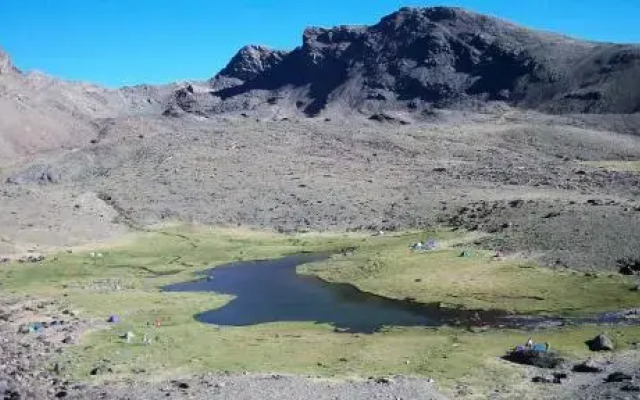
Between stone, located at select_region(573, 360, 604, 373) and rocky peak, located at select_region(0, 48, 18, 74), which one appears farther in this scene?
rocky peak, located at select_region(0, 48, 18, 74)

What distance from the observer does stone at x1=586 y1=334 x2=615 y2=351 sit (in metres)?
35.3

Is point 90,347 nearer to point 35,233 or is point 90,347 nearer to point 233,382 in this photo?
point 233,382

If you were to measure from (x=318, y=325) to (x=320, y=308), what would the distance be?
19.0ft

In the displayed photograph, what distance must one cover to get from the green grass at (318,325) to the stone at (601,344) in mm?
632

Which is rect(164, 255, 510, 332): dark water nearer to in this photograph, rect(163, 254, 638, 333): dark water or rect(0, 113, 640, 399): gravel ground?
rect(163, 254, 638, 333): dark water

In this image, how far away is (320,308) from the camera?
49656 millimetres

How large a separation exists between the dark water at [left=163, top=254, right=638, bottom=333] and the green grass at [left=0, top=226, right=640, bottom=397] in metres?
1.67

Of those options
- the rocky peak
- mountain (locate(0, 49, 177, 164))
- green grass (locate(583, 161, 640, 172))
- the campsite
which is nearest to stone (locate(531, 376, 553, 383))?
the campsite

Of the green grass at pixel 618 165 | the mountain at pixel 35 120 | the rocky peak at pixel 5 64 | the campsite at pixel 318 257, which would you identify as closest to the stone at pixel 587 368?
the campsite at pixel 318 257

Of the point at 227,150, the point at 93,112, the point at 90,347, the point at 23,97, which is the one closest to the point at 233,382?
the point at 90,347

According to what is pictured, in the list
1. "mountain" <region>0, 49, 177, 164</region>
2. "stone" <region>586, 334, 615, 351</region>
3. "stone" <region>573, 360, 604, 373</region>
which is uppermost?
"mountain" <region>0, 49, 177, 164</region>

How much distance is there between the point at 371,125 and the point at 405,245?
3854 inches

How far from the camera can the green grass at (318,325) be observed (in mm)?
34719

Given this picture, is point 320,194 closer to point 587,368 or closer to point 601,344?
point 601,344
